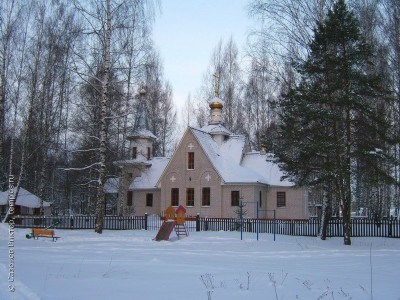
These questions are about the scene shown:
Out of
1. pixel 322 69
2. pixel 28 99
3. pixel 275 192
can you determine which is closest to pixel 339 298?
pixel 322 69

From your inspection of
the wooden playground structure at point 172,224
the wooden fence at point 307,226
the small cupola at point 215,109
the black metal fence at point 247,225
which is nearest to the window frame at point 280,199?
the small cupola at point 215,109

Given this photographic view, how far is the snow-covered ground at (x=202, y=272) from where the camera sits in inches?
337

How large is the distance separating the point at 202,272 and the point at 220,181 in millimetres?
24873

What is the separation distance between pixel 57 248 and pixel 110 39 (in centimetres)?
1088

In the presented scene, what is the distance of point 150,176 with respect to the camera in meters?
42.0

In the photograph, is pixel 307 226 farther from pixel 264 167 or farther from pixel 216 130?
pixel 216 130

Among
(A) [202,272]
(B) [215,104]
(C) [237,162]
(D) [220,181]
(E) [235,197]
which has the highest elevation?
(B) [215,104]

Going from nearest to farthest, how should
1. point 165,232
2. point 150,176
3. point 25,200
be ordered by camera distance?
1. point 165,232
2. point 25,200
3. point 150,176

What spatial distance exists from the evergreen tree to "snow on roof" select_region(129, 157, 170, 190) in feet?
71.4

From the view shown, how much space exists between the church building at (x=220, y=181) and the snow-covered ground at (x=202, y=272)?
Answer: 16688 millimetres

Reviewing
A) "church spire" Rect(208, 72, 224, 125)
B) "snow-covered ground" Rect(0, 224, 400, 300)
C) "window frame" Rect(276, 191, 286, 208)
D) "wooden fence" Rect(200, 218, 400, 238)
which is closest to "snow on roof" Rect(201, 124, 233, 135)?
"church spire" Rect(208, 72, 224, 125)

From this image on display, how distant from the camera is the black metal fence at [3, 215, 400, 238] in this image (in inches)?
922

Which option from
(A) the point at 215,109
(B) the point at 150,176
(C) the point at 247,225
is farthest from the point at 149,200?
(C) the point at 247,225

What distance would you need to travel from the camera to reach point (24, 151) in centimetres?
2572
